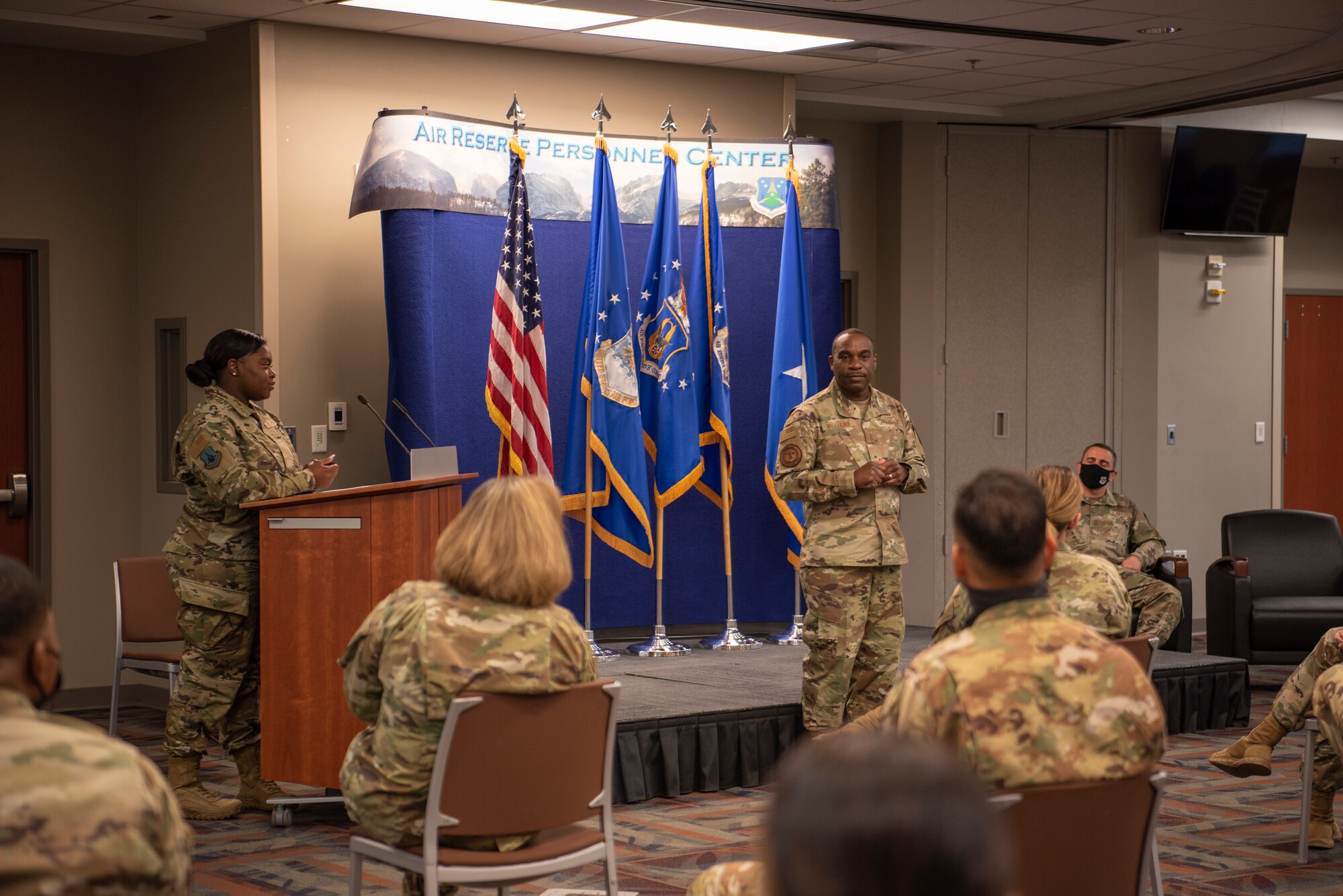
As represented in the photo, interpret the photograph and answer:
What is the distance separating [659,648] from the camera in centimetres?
724

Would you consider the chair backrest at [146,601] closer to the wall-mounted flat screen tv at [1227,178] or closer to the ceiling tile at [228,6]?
the ceiling tile at [228,6]

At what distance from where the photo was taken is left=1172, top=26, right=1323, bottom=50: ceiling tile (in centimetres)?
747

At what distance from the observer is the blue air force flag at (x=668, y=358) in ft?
23.7

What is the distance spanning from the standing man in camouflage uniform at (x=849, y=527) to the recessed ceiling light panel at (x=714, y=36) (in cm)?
218

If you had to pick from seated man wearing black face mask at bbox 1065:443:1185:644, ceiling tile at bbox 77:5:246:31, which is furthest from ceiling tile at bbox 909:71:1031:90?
ceiling tile at bbox 77:5:246:31

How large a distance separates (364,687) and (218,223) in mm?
4332

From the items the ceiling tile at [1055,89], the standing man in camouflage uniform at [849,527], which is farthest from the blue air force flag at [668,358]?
the ceiling tile at [1055,89]

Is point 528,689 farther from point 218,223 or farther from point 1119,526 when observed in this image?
point 1119,526

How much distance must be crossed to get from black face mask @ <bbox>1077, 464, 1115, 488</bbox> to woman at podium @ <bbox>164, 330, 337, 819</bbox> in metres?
4.15

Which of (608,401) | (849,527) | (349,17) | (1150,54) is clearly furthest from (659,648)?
(1150,54)

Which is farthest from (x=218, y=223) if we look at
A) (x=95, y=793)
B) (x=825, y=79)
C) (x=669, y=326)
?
(x=95, y=793)

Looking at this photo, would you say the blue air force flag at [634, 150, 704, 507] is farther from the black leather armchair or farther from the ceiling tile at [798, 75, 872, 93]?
the black leather armchair

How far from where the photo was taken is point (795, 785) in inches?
41.8

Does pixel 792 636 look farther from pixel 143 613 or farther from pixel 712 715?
pixel 143 613
